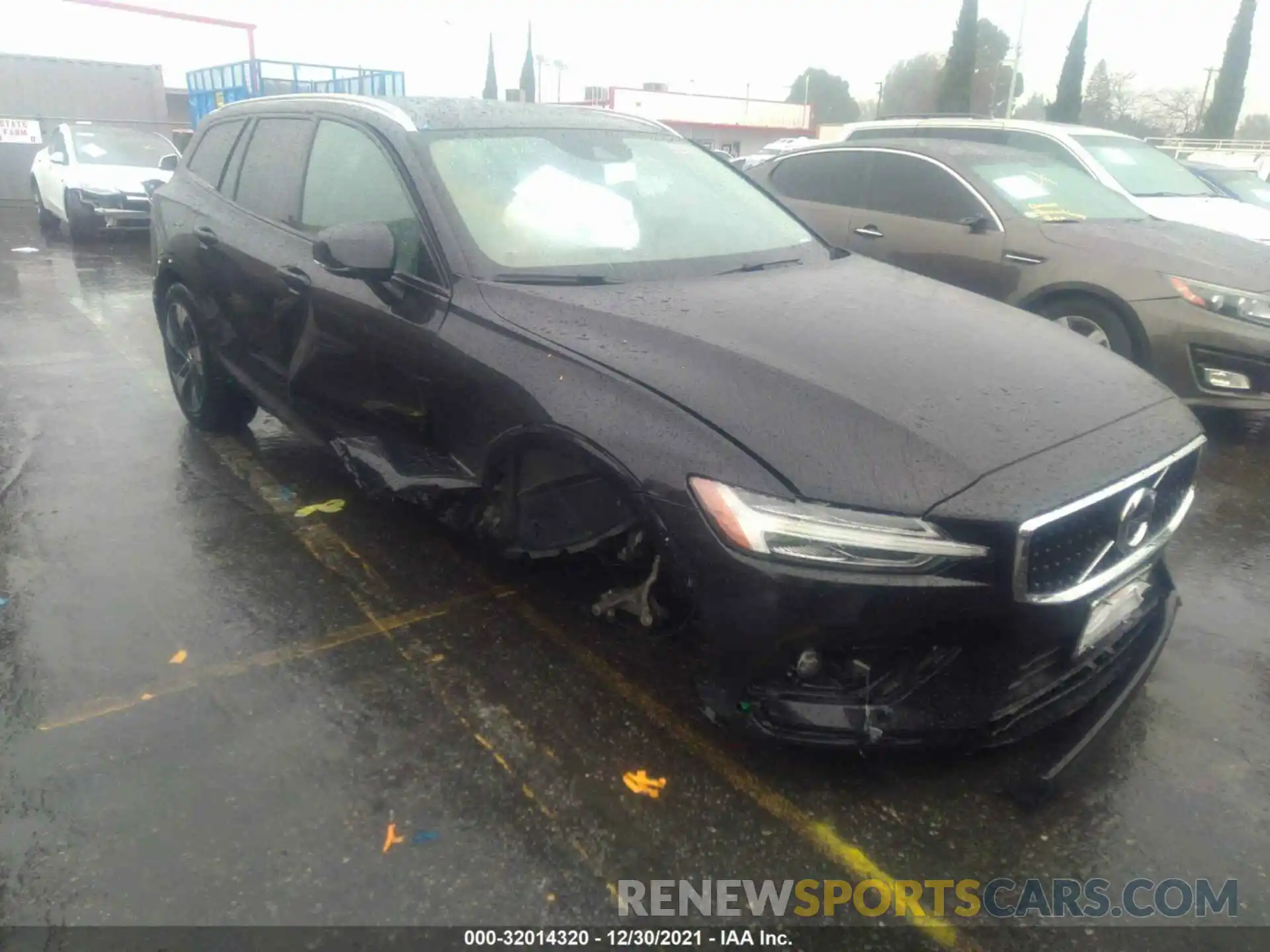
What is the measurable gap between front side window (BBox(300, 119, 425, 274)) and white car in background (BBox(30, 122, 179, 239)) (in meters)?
9.02

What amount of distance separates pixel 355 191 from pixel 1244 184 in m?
12.2

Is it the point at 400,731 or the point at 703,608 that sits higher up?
the point at 703,608

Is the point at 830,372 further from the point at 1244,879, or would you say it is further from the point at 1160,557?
the point at 1244,879

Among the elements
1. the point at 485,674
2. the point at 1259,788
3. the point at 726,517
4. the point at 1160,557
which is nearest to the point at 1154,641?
the point at 1160,557

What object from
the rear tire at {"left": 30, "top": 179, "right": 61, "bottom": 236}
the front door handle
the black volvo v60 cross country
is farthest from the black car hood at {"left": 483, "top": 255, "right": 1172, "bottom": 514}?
the rear tire at {"left": 30, "top": 179, "right": 61, "bottom": 236}

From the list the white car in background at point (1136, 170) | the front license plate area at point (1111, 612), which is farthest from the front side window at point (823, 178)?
the front license plate area at point (1111, 612)

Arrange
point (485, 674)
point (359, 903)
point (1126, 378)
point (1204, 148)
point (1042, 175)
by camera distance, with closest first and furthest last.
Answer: point (359, 903)
point (1126, 378)
point (485, 674)
point (1042, 175)
point (1204, 148)

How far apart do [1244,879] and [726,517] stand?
5.09 feet

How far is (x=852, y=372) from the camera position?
244cm

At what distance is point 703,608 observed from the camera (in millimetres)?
2232

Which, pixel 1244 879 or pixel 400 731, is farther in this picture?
pixel 400 731

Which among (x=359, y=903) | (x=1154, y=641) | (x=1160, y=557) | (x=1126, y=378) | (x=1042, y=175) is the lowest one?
(x=359, y=903)

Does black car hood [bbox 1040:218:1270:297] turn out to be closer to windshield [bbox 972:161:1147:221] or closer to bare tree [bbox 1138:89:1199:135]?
windshield [bbox 972:161:1147:221]

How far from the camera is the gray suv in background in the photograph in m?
5.06
